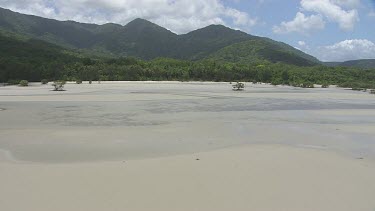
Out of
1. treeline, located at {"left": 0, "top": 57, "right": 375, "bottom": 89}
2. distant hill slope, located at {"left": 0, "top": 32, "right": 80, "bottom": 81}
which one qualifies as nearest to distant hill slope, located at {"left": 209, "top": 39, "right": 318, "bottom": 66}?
treeline, located at {"left": 0, "top": 57, "right": 375, "bottom": 89}

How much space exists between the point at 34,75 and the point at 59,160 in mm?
58522

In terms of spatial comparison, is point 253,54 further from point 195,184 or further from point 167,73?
point 195,184

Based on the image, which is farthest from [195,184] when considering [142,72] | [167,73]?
[167,73]

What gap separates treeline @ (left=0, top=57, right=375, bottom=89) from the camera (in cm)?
6627

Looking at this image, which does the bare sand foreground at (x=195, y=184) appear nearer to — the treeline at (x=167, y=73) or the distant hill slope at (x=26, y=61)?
the distant hill slope at (x=26, y=61)

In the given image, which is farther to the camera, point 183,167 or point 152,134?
point 152,134

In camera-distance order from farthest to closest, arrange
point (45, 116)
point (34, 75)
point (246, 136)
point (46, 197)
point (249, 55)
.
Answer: point (249, 55), point (34, 75), point (45, 116), point (246, 136), point (46, 197)

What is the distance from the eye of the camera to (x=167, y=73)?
273 feet

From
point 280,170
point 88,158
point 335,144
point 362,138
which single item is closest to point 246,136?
point 335,144

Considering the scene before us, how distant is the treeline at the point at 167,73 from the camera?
66269 mm

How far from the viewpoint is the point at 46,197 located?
22.1 feet

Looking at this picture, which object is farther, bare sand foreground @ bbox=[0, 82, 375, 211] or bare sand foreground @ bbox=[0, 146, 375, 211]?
bare sand foreground @ bbox=[0, 82, 375, 211]

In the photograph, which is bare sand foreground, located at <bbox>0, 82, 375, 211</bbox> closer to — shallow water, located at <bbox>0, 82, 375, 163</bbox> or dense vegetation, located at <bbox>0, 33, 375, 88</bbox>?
shallow water, located at <bbox>0, 82, 375, 163</bbox>

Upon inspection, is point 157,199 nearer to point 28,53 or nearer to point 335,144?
point 335,144
